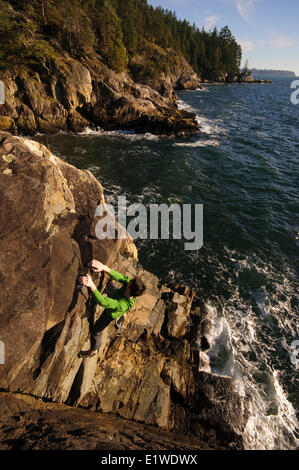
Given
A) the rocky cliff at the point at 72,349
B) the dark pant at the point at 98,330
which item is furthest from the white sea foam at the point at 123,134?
the dark pant at the point at 98,330

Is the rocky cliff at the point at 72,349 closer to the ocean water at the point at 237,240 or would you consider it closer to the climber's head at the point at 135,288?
the ocean water at the point at 237,240

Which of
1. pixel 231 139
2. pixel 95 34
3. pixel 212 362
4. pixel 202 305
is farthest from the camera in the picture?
pixel 95 34

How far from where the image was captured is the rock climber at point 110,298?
5.91m

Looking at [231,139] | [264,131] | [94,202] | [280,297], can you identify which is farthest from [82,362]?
[264,131]

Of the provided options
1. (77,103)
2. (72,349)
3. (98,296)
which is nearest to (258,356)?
(72,349)

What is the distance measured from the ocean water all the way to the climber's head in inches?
259

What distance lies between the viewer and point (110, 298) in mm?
6320

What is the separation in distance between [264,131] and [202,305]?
43.8 m

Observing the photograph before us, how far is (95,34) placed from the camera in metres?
52.4

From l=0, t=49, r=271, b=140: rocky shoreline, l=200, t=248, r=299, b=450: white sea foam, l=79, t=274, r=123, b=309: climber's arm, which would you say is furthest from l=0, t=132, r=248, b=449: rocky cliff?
l=0, t=49, r=271, b=140: rocky shoreline

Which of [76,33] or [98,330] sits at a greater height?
[76,33]

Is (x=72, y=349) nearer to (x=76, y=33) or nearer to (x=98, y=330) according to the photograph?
(x=98, y=330)

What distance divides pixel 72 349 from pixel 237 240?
14.3 meters
